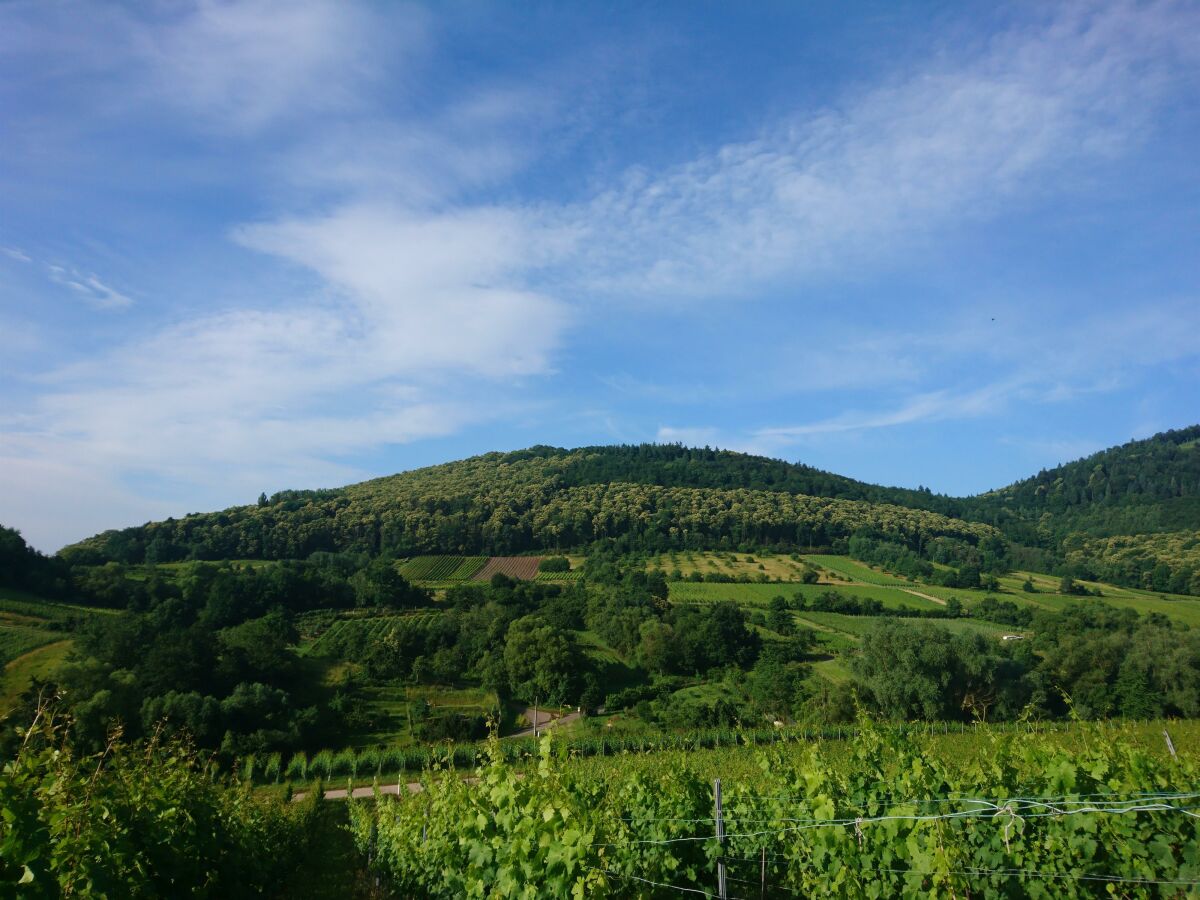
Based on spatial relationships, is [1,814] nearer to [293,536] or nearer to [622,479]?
[293,536]

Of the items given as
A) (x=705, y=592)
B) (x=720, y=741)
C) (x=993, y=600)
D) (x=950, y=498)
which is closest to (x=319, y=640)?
(x=720, y=741)

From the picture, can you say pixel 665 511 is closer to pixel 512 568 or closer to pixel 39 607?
pixel 512 568

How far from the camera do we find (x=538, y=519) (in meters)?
114

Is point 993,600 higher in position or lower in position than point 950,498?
lower

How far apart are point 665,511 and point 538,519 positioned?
2340 centimetres

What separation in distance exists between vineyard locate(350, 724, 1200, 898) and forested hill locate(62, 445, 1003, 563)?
3711 inches

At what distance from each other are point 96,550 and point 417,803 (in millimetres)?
95050

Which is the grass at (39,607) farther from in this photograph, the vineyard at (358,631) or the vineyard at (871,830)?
the vineyard at (871,830)

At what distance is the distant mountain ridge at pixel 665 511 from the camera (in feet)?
333

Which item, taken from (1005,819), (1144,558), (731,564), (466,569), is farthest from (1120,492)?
(1005,819)

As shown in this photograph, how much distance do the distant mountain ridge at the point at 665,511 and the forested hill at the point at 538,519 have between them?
0.92ft

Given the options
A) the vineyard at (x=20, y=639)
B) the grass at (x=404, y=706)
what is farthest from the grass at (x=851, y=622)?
the vineyard at (x=20, y=639)

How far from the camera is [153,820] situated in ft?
21.7

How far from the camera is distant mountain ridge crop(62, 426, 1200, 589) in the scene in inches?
3996
